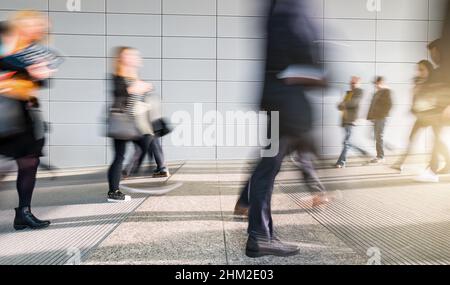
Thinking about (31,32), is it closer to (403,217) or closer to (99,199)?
(99,199)

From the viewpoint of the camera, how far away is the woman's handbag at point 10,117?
249cm

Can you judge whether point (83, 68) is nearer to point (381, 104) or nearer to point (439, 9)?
point (381, 104)

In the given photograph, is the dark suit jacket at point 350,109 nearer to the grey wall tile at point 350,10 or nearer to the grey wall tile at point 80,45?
the grey wall tile at point 350,10

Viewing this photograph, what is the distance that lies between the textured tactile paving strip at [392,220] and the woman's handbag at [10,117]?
228 cm

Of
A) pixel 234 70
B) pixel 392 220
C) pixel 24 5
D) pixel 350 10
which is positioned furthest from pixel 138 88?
pixel 350 10

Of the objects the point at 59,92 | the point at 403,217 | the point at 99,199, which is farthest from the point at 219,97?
the point at 403,217

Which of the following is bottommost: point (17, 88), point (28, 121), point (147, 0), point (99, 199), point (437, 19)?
point (99, 199)

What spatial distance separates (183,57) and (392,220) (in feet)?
18.4

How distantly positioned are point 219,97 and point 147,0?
2328 millimetres

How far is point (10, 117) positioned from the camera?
2527 millimetres

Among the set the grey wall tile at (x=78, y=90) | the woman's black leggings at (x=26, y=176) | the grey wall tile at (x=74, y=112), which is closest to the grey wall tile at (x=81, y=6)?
the grey wall tile at (x=78, y=90)

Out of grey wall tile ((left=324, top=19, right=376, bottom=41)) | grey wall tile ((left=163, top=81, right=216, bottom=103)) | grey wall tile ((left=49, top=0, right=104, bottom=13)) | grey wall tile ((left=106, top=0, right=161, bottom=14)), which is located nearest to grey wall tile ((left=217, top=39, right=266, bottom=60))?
grey wall tile ((left=163, top=81, right=216, bottom=103))

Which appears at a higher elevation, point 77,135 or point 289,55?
point 289,55

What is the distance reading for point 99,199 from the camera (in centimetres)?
413
